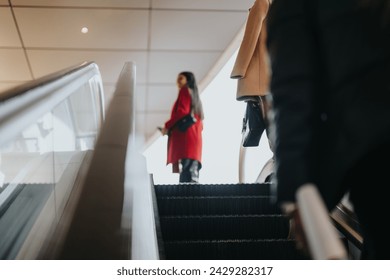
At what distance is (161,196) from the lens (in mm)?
2691

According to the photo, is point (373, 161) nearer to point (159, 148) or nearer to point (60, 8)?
point (60, 8)

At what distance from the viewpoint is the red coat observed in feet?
13.2

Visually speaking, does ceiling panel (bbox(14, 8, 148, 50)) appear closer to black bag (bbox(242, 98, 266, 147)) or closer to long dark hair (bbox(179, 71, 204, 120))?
long dark hair (bbox(179, 71, 204, 120))

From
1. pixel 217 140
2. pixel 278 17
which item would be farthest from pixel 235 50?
pixel 278 17

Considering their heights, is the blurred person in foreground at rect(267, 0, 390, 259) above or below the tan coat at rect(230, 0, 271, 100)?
below

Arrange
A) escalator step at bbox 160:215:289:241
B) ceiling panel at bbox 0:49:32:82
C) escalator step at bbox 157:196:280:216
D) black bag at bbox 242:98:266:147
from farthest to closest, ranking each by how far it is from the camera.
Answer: ceiling panel at bbox 0:49:32:82, black bag at bbox 242:98:266:147, escalator step at bbox 157:196:280:216, escalator step at bbox 160:215:289:241

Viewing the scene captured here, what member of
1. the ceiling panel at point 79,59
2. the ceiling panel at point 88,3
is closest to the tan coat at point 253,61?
the ceiling panel at point 88,3

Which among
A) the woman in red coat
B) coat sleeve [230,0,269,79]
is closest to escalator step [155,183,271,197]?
coat sleeve [230,0,269,79]

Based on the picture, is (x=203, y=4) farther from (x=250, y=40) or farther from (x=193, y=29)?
(x=250, y=40)

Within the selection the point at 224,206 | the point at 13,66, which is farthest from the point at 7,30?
the point at 224,206

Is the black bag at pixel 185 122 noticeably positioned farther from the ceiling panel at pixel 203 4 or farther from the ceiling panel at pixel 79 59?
the ceiling panel at pixel 79 59

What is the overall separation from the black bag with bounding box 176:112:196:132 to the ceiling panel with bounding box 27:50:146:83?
158 cm

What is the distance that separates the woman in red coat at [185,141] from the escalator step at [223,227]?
5.63 ft

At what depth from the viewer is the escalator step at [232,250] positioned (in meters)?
1.99
